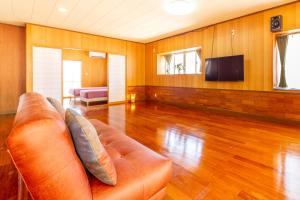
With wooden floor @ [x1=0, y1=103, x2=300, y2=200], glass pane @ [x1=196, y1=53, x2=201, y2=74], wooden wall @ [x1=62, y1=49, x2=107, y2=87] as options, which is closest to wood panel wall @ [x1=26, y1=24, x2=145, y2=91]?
wooden floor @ [x1=0, y1=103, x2=300, y2=200]

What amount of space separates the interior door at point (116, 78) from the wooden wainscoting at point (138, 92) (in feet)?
0.91

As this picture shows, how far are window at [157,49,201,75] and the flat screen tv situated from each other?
0.67 metres

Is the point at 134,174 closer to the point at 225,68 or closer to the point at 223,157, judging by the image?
the point at 223,157

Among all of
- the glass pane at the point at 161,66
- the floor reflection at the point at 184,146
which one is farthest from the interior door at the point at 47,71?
the floor reflection at the point at 184,146

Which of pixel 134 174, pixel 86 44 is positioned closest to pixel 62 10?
pixel 86 44

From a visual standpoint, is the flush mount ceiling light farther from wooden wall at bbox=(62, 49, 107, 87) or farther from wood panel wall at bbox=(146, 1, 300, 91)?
wooden wall at bbox=(62, 49, 107, 87)

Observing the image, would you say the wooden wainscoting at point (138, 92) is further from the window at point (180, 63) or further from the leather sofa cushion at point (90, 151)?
the leather sofa cushion at point (90, 151)

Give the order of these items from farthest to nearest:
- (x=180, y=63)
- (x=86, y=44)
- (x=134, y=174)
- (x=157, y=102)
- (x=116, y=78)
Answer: (x=157, y=102), (x=116, y=78), (x=180, y=63), (x=86, y=44), (x=134, y=174)

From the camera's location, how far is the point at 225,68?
5188mm

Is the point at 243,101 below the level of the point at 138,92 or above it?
below

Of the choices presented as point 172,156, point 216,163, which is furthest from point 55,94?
point 216,163

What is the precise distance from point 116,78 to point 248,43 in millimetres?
4964

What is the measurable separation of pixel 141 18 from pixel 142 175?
471 centimetres

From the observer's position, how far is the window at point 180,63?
6.47 meters
